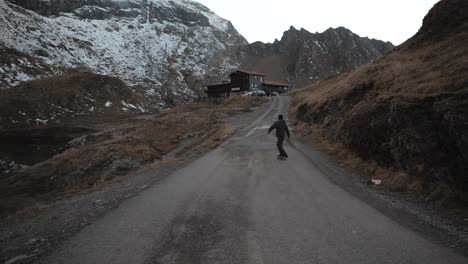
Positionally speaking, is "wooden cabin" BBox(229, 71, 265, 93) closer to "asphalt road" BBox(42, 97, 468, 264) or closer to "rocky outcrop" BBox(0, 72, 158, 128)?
"rocky outcrop" BBox(0, 72, 158, 128)

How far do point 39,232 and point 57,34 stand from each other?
192441 millimetres

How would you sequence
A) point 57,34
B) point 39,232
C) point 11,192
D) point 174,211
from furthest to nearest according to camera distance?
point 57,34 → point 11,192 → point 174,211 → point 39,232

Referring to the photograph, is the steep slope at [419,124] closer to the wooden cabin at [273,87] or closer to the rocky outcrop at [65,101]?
the rocky outcrop at [65,101]

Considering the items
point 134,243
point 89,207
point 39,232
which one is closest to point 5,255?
point 39,232

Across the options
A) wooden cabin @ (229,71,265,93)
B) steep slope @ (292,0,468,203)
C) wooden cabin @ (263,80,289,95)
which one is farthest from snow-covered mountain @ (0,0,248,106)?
steep slope @ (292,0,468,203)

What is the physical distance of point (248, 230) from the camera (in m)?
7.64

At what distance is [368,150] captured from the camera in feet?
52.2

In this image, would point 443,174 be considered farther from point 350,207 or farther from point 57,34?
point 57,34

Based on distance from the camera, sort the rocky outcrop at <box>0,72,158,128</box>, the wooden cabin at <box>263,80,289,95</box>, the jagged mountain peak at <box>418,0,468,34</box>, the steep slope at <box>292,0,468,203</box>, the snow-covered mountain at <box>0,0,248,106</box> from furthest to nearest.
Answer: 1. the snow-covered mountain at <box>0,0,248,106</box>
2. the wooden cabin at <box>263,80,289,95</box>
3. the rocky outcrop at <box>0,72,158,128</box>
4. the jagged mountain peak at <box>418,0,468,34</box>
5. the steep slope at <box>292,0,468,203</box>

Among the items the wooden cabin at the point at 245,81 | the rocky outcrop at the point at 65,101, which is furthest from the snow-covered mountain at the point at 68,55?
the wooden cabin at the point at 245,81

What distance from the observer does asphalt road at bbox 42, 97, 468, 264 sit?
20.8 ft

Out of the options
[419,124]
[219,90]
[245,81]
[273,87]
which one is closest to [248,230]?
[419,124]

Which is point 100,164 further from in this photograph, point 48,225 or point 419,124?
point 419,124

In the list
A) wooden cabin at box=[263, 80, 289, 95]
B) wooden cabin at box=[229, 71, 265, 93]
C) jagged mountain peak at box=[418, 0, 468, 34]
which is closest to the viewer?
jagged mountain peak at box=[418, 0, 468, 34]
